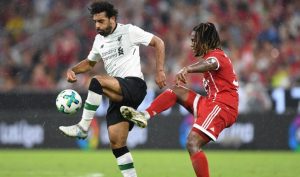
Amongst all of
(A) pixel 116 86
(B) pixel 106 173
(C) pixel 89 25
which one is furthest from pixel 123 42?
(C) pixel 89 25

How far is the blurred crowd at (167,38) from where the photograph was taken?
1917 cm

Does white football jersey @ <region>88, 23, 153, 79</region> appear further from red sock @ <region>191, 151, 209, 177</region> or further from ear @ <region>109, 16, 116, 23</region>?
red sock @ <region>191, 151, 209, 177</region>

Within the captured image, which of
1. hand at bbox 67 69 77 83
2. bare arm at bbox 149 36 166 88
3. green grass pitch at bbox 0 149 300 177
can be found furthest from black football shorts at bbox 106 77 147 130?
green grass pitch at bbox 0 149 300 177

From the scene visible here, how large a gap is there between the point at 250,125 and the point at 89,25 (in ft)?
21.1

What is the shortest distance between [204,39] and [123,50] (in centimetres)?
103

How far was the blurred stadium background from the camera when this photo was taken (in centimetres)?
1788

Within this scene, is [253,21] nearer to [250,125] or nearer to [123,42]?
[250,125]

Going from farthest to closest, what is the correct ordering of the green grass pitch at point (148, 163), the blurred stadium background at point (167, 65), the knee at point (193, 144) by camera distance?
the blurred stadium background at point (167, 65) < the green grass pitch at point (148, 163) < the knee at point (193, 144)

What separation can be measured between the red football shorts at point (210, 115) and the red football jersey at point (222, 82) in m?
0.08

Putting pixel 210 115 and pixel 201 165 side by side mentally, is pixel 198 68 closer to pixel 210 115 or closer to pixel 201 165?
pixel 210 115

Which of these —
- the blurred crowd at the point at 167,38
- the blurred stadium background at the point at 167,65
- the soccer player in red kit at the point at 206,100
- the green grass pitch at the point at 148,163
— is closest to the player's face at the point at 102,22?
the soccer player in red kit at the point at 206,100

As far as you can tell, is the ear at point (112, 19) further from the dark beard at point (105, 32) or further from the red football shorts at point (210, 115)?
the red football shorts at point (210, 115)

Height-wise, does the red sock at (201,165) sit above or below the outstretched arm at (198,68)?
below

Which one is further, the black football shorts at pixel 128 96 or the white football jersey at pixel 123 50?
the white football jersey at pixel 123 50
